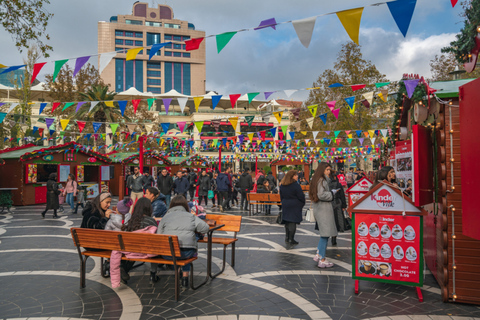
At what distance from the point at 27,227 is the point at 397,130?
1116 cm

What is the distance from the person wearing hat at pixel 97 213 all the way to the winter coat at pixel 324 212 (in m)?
3.56

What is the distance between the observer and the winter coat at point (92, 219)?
5785 mm

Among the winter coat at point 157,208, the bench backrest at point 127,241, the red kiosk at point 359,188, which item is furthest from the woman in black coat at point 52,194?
the red kiosk at point 359,188

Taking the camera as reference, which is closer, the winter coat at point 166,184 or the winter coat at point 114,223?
the winter coat at point 114,223

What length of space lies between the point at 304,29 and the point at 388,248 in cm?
399

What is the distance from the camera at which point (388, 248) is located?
4824 millimetres

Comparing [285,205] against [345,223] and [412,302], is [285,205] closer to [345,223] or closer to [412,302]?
[345,223]

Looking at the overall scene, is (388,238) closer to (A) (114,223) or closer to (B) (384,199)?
(B) (384,199)

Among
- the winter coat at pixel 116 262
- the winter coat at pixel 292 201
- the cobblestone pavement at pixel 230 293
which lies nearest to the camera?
the cobblestone pavement at pixel 230 293

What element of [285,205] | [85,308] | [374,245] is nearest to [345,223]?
[285,205]

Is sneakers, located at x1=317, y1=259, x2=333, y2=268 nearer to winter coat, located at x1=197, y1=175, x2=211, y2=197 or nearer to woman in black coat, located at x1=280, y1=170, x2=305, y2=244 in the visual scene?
woman in black coat, located at x1=280, y1=170, x2=305, y2=244

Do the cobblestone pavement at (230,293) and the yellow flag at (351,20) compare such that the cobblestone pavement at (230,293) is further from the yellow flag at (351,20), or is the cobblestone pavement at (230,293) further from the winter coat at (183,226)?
the yellow flag at (351,20)

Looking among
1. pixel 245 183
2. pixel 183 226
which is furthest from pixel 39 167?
pixel 183 226

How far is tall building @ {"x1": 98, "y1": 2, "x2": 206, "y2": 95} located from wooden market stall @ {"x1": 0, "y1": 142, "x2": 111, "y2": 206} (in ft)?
242
